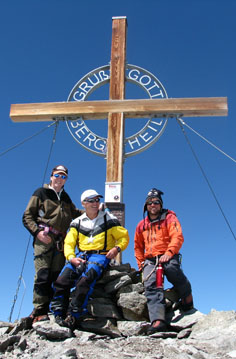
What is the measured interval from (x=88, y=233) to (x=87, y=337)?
1357 mm

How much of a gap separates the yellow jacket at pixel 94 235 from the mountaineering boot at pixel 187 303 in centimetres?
101

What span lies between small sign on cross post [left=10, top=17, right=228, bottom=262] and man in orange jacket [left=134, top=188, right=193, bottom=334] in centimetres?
149

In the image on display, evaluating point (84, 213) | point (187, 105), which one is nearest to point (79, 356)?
point (84, 213)

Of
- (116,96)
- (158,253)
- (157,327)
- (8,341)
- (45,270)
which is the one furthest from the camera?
(116,96)

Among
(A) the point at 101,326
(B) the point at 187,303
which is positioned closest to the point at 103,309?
(A) the point at 101,326

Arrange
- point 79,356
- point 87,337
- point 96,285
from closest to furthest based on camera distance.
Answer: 1. point 79,356
2. point 87,337
3. point 96,285

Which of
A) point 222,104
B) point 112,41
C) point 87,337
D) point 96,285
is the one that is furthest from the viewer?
point 112,41

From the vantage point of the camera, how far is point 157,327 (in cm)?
446

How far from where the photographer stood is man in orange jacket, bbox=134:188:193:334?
4680mm

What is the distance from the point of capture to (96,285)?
5.21 m

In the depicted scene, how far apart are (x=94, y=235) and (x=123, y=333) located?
4.13 feet

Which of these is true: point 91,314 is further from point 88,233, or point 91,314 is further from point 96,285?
point 88,233

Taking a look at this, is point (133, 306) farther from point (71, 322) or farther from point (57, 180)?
point (57, 180)

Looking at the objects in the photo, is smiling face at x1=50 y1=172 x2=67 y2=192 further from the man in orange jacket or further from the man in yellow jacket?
the man in orange jacket
